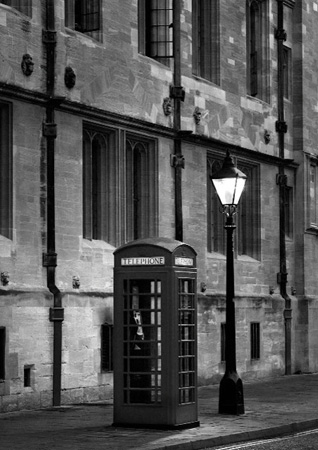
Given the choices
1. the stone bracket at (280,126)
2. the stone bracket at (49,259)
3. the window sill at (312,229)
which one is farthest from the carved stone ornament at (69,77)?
the window sill at (312,229)

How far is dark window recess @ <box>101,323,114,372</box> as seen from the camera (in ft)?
78.3

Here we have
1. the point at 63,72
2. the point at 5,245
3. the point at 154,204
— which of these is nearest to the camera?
the point at 5,245

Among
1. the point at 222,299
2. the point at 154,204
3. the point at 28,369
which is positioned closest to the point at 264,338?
the point at 222,299

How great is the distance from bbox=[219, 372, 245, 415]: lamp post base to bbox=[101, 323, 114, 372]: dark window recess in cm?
424

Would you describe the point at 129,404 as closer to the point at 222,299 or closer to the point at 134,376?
the point at 134,376

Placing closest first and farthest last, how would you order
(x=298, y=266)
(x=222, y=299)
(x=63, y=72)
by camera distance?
(x=63, y=72), (x=222, y=299), (x=298, y=266)

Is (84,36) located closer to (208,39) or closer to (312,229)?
(208,39)

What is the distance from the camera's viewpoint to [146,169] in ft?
85.8

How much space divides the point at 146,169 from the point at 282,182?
6.39 m

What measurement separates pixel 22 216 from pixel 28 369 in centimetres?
249

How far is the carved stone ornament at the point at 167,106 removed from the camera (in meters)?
26.4

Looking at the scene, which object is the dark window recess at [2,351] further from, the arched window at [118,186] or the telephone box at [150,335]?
the telephone box at [150,335]

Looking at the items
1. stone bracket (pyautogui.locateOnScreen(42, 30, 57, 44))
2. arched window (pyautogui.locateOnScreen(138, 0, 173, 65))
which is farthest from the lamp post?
arched window (pyautogui.locateOnScreen(138, 0, 173, 65))

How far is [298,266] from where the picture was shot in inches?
1278
